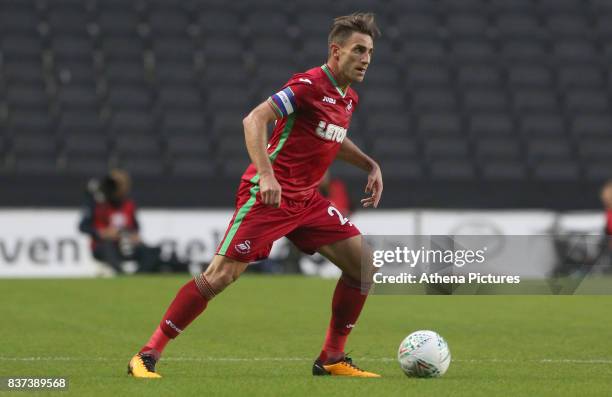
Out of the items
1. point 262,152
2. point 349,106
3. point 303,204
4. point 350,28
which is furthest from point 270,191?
point 350,28

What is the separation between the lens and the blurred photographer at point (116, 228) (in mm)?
16781

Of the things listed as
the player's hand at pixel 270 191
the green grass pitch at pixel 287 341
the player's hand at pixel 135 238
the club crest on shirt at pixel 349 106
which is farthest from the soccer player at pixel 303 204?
the player's hand at pixel 135 238

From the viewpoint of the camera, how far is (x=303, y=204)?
6637 millimetres

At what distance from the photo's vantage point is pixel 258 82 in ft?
68.9

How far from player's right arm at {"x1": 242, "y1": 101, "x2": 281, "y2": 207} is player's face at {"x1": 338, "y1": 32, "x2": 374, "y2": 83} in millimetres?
565

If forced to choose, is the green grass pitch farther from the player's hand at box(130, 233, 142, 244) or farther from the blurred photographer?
the player's hand at box(130, 233, 142, 244)

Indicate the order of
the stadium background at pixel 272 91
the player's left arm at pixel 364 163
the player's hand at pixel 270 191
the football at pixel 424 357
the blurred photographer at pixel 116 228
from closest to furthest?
the player's hand at pixel 270 191 → the football at pixel 424 357 → the player's left arm at pixel 364 163 → the blurred photographer at pixel 116 228 → the stadium background at pixel 272 91

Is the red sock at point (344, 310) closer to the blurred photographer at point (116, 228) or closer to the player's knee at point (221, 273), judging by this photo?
the player's knee at point (221, 273)

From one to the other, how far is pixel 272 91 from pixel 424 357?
1460cm

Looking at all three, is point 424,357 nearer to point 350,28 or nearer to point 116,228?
point 350,28

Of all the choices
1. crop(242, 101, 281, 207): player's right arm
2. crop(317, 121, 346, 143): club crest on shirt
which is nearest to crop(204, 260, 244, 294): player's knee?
crop(242, 101, 281, 207): player's right arm

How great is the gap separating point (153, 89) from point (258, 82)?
1.84 metres

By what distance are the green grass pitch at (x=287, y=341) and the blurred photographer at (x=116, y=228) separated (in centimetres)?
183

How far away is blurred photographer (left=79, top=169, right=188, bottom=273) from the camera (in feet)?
55.1
